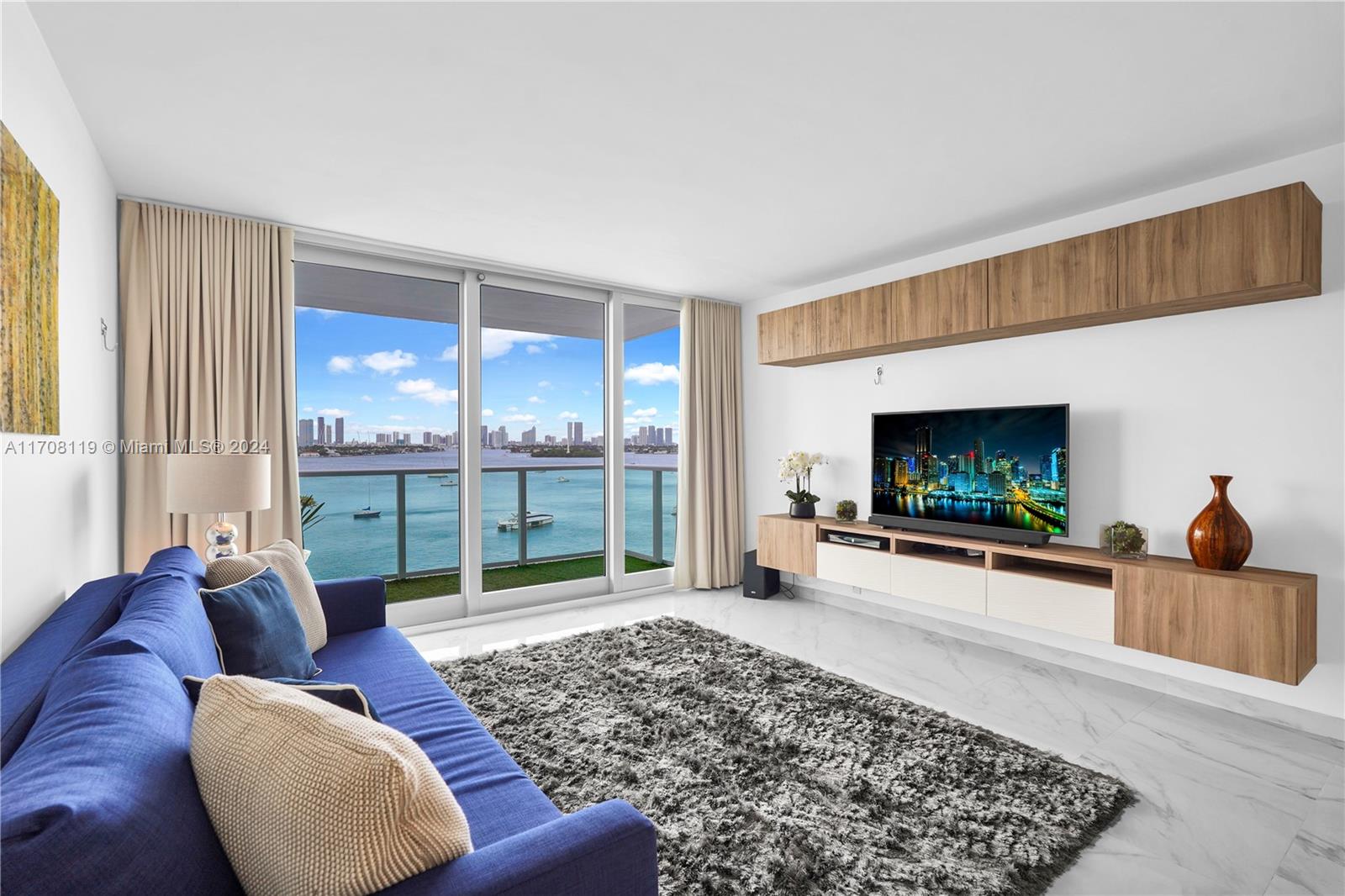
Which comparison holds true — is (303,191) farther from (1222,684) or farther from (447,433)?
(1222,684)

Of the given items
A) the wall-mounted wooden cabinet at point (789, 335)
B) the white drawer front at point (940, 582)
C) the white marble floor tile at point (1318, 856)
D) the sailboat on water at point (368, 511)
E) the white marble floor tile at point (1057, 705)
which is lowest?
the white marble floor tile at point (1318, 856)

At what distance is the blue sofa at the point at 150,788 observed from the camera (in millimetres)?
710

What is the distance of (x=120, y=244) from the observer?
322 cm

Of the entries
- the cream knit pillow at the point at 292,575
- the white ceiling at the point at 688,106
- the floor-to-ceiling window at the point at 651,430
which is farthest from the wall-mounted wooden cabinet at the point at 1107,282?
the cream knit pillow at the point at 292,575

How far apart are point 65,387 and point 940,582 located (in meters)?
4.18

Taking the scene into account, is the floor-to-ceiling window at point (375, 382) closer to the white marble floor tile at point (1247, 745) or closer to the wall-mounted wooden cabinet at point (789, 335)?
the wall-mounted wooden cabinet at point (789, 335)

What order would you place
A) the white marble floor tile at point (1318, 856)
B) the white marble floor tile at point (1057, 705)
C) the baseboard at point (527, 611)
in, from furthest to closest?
the baseboard at point (527, 611) < the white marble floor tile at point (1057, 705) < the white marble floor tile at point (1318, 856)

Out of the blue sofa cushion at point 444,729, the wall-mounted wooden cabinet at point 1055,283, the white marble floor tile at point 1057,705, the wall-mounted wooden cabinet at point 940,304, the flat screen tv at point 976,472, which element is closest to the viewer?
the blue sofa cushion at point 444,729

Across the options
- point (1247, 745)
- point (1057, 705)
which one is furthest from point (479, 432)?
point (1247, 745)

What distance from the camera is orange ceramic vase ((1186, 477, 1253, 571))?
2838 mm

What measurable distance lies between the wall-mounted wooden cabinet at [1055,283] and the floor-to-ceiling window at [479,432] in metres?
2.74

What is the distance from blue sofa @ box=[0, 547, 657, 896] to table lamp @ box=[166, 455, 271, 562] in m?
0.97

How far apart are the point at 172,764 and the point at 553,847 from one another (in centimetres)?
57

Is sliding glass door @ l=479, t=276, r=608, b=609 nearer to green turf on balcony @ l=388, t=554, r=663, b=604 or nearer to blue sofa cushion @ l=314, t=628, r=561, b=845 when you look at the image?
green turf on balcony @ l=388, t=554, r=663, b=604
